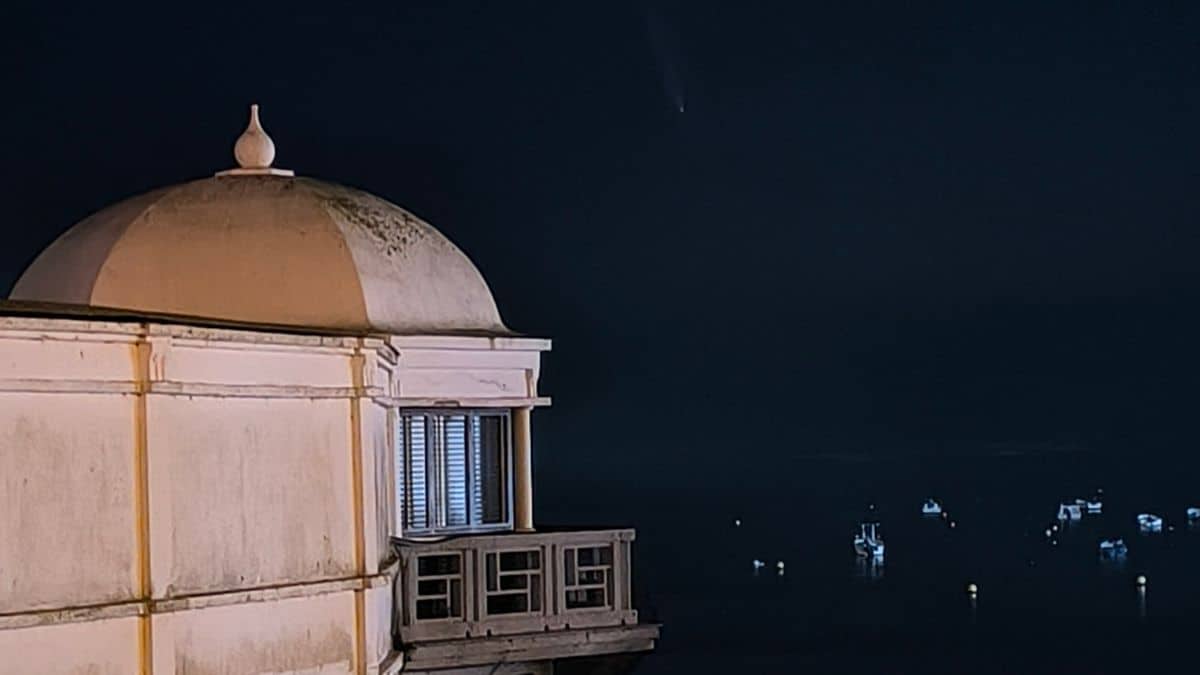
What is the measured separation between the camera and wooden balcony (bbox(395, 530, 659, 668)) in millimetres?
22188

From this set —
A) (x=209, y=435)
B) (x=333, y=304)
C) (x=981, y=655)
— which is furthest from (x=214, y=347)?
(x=981, y=655)

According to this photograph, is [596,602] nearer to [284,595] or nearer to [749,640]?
[284,595]

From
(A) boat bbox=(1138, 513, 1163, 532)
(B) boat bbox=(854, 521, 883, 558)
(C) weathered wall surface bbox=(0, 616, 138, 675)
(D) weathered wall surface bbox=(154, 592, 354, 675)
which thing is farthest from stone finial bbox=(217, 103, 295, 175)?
(A) boat bbox=(1138, 513, 1163, 532)

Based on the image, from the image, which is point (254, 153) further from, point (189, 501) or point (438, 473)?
point (189, 501)

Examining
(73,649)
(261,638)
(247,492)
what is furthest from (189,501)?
(73,649)

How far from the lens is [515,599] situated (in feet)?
75.8

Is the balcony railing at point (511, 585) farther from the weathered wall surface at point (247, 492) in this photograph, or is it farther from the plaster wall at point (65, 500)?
the plaster wall at point (65, 500)

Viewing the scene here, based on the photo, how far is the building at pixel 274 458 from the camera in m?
16.4

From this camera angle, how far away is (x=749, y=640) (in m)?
107

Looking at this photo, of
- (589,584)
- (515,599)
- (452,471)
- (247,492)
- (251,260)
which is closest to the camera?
(247,492)

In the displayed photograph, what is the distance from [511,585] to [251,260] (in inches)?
163

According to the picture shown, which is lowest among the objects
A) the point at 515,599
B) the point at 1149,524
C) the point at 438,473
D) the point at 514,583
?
the point at 1149,524

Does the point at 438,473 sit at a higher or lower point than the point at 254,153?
lower

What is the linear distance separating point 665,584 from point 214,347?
4855 inches
